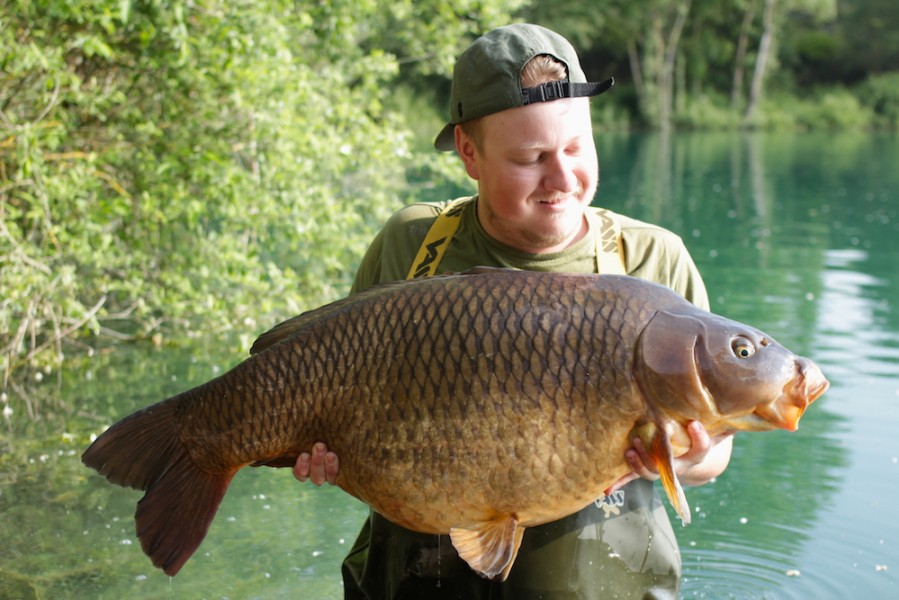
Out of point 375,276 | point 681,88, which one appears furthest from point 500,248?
point 681,88

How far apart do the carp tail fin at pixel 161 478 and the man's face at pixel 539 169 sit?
81 cm

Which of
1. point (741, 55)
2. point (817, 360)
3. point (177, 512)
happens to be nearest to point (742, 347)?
point (177, 512)

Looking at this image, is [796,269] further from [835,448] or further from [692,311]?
[692,311]

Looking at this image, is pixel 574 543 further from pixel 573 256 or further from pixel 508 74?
pixel 508 74

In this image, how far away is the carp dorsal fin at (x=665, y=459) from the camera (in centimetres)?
187

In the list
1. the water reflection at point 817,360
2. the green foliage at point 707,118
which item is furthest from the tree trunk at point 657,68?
the water reflection at point 817,360

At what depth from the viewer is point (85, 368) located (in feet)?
19.0

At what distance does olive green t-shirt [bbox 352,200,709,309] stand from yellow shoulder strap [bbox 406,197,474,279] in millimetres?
13

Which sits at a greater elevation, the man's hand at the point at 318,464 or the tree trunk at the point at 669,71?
the man's hand at the point at 318,464

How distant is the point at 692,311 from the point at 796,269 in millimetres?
8001

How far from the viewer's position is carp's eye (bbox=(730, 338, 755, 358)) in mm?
1876

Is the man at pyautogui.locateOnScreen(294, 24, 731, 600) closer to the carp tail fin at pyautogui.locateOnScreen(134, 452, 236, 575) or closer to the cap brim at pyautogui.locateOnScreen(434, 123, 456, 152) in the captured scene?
the cap brim at pyautogui.locateOnScreen(434, 123, 456, 152)

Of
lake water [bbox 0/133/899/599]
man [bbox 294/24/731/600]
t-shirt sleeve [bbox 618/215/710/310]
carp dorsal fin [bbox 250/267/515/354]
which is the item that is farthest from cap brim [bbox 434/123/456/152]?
lake water [bbox 0/133/899/599]

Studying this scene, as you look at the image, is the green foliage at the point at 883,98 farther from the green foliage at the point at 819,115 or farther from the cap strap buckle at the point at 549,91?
the cap strap buckle at the point at 549,91
